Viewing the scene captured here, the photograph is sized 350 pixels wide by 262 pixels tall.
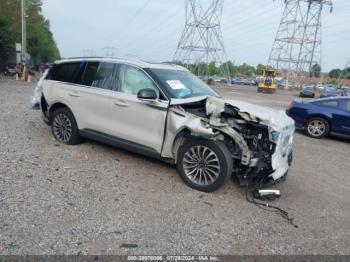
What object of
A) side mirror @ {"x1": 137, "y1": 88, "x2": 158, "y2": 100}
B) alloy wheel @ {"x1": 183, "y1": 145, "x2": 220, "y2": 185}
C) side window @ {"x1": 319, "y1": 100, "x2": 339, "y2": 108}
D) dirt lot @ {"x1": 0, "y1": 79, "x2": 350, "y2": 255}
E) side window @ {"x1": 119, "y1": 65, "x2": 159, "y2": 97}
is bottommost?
dirt lot @ {"x1": 0, "y1": 79, "x2": 350, "y2": 255}

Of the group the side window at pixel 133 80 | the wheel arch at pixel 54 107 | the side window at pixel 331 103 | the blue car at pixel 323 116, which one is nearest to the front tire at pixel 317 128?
the blue car at pixel 323 116

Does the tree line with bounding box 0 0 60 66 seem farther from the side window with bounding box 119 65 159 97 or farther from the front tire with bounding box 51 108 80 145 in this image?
the side window with bounding box 119 65 159 97

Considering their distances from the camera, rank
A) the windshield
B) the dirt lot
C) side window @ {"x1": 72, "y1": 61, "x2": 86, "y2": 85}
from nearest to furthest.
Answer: the dirt lot < the windshield < side window @ {"x1": 72, "y1": 61, "x2": 86, "y2": 85}

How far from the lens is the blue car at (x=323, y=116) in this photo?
31.2 ft

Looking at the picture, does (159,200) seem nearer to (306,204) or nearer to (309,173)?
(306,204)

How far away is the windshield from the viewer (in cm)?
521

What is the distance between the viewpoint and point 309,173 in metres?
6.14

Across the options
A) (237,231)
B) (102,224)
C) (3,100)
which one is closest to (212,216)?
(237,231)

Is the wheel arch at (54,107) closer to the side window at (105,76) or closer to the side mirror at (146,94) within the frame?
the side window at (105,76)

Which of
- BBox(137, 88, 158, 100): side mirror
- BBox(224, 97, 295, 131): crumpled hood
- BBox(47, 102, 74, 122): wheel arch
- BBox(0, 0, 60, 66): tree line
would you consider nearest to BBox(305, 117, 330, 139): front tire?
BBox(224, 97, 295, 131): crumpled hood

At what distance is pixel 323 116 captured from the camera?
9.81 meters

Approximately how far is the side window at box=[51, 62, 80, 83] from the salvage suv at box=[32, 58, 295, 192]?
0.02 m

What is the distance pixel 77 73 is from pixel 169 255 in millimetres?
4232

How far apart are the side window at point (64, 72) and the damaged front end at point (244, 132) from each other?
2.50m
